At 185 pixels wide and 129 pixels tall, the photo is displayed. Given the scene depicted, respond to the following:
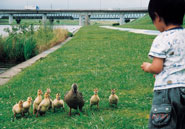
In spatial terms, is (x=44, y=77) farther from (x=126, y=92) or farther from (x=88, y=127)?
(x=88, y=127)

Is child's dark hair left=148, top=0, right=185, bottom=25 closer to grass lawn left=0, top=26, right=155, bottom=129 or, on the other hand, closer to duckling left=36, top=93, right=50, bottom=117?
grass lawn left=0, top=26, right=155, bottom=129

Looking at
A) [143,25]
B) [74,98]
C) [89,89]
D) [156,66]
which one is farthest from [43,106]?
[143,25]

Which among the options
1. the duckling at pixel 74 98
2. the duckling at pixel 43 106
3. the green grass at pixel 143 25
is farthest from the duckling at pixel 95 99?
the green grass at pixel 143 25

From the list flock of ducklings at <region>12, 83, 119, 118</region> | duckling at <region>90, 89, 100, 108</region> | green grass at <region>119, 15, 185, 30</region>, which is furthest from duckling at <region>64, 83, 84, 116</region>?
green grass at <region>119, 15, 185, 30</region>

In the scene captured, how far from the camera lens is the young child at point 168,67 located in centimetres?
253

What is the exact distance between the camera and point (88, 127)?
382 cm

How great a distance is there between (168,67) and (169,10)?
1.66ft

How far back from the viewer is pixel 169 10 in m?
2.49

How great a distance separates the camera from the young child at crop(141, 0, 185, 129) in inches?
99.4

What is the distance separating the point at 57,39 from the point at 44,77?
11.0m

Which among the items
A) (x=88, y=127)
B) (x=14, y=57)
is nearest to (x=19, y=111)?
(x=88, y=127)

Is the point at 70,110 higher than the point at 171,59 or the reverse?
the reverse

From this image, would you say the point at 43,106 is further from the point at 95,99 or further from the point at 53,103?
the point at 95,99

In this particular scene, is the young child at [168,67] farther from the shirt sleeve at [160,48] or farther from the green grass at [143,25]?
the green grass at [143,25]
